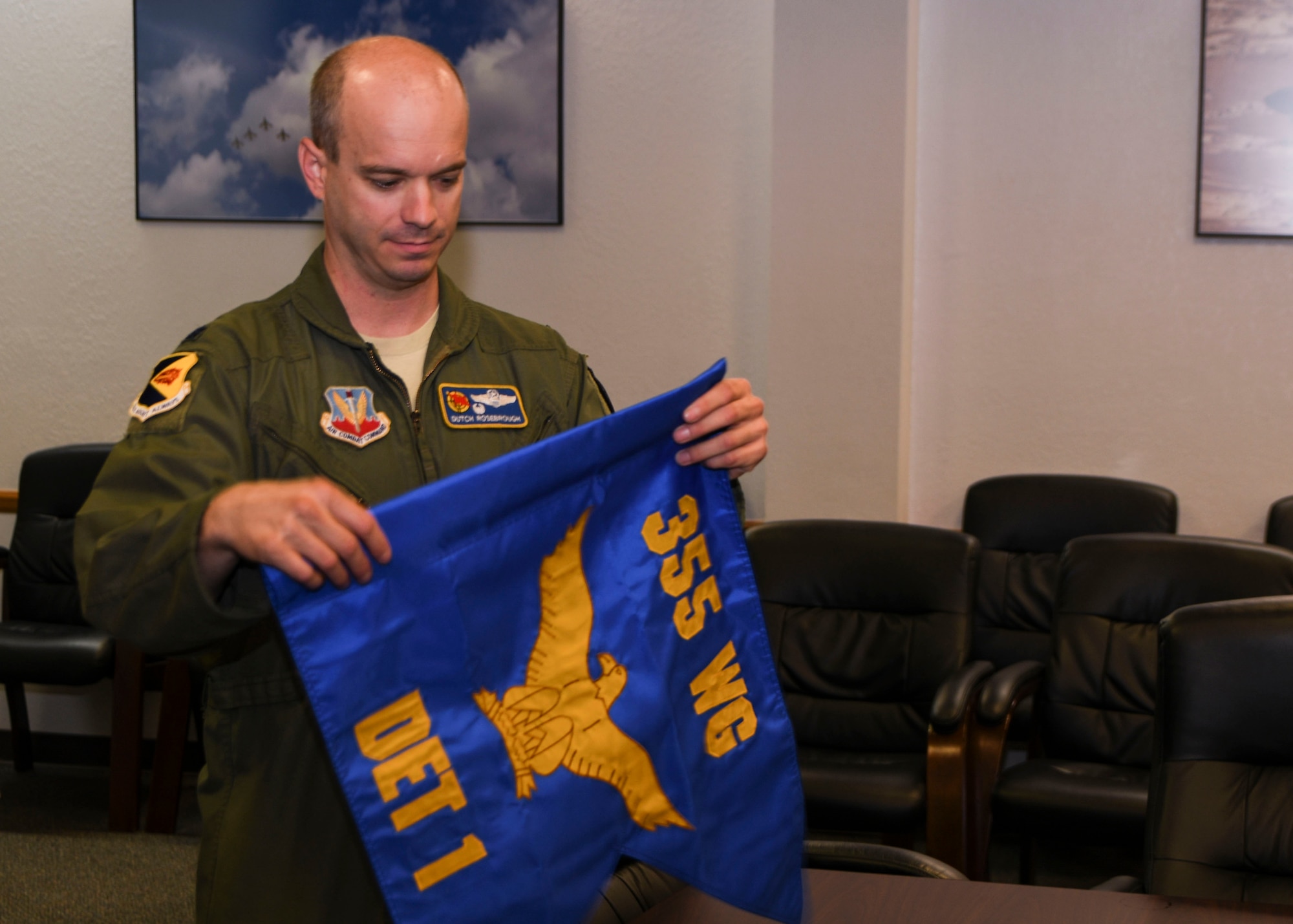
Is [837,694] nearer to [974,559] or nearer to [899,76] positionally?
[974,559]

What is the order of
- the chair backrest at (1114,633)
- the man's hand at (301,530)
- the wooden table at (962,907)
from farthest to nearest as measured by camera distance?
the chair backrest at (1114,633) < the wooden table at (962,907) < the man's hand at (301,530)

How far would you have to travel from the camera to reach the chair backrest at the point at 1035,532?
3.62 meters

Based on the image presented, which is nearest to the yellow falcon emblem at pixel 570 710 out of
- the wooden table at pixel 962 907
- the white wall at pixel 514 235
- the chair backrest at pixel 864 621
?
the wooden table at pixel 962 907

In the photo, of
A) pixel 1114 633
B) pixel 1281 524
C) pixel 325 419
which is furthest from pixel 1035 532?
pixel 325 419

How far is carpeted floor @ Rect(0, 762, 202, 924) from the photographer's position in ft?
10.3

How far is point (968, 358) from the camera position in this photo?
A: 4055mm

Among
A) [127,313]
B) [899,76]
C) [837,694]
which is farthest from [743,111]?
[127,313]

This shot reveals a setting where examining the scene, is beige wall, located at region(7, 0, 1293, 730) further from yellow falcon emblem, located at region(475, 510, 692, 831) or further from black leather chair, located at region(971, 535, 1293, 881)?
yellow falcon emblem, located at region(475, 510, 692, 831)

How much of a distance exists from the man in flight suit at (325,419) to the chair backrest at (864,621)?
65.5 inches

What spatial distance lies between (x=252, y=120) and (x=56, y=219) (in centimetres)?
83

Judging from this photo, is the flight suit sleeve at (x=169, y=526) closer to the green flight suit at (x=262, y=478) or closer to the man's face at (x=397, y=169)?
the green flight suit at (x=262, y=478)

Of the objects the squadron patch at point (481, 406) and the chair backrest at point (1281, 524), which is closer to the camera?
the squadron patch at point (481, 406)

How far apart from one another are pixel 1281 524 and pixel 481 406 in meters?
2.96

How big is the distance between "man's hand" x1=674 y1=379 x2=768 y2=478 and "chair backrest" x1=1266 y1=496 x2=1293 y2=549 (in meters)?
2.78
